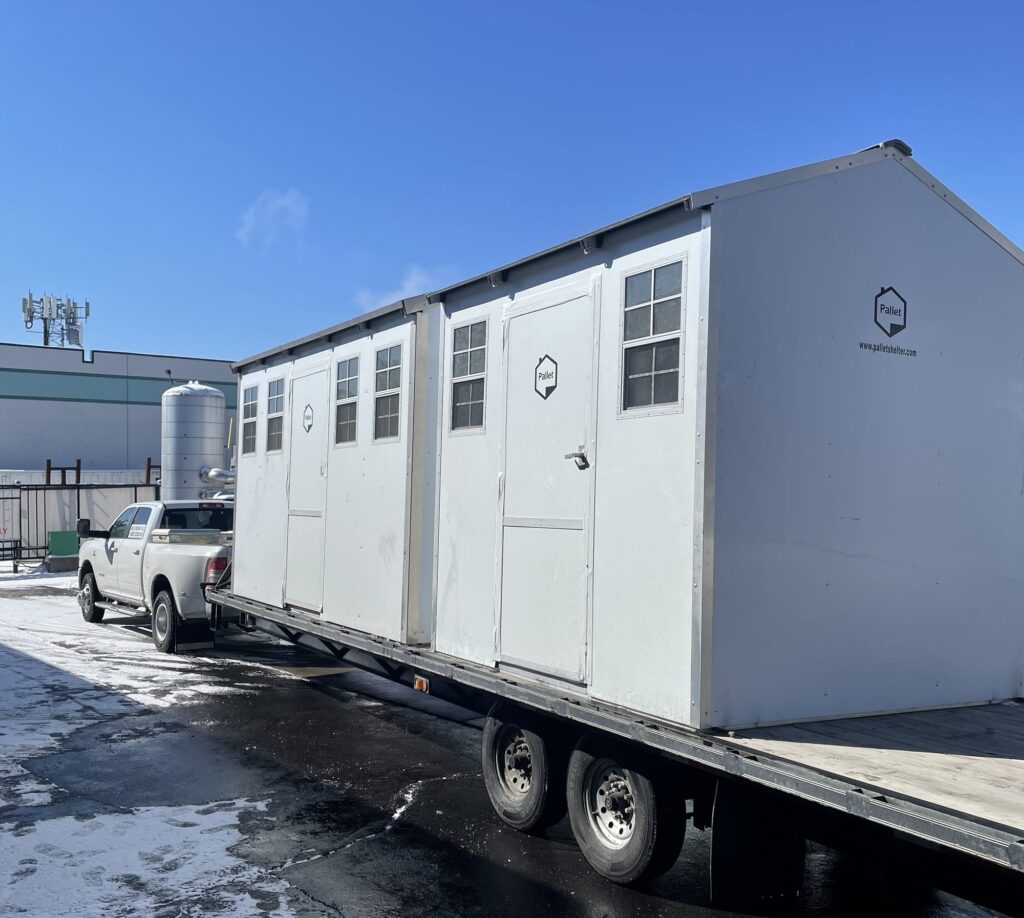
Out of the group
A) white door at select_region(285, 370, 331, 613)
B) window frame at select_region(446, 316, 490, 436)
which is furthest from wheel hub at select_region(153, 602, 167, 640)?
window frame at select_region(446, 316, 490, 436)

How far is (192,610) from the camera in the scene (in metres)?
11.9

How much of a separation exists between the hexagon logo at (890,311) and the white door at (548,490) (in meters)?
1.55

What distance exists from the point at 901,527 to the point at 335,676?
25.0 ft

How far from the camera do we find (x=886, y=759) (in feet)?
14.0

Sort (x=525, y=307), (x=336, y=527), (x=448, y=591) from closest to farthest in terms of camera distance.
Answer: (x=525, y=307)
(x=448, y=591)
(x=336, y=527)

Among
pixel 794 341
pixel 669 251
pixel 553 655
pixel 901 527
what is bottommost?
pixel 553 655

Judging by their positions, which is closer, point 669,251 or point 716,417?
point 716,417

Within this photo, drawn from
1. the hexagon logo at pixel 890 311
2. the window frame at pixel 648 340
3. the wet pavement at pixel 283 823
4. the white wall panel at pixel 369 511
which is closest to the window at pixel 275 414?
the white wall panel at pixel 369 511

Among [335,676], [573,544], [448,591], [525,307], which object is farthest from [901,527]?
[335,676]

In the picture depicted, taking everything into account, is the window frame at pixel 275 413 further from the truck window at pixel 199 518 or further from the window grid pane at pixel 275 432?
the truck window at pixel 199 518

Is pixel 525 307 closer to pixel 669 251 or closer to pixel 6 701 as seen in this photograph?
pixel 669 251

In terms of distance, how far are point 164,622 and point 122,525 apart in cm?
222

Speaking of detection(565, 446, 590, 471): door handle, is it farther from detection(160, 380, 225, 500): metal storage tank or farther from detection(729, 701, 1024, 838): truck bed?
detection(160, 380, 225, 500): metal storage tank

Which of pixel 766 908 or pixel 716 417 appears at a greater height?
pixel 716 417
